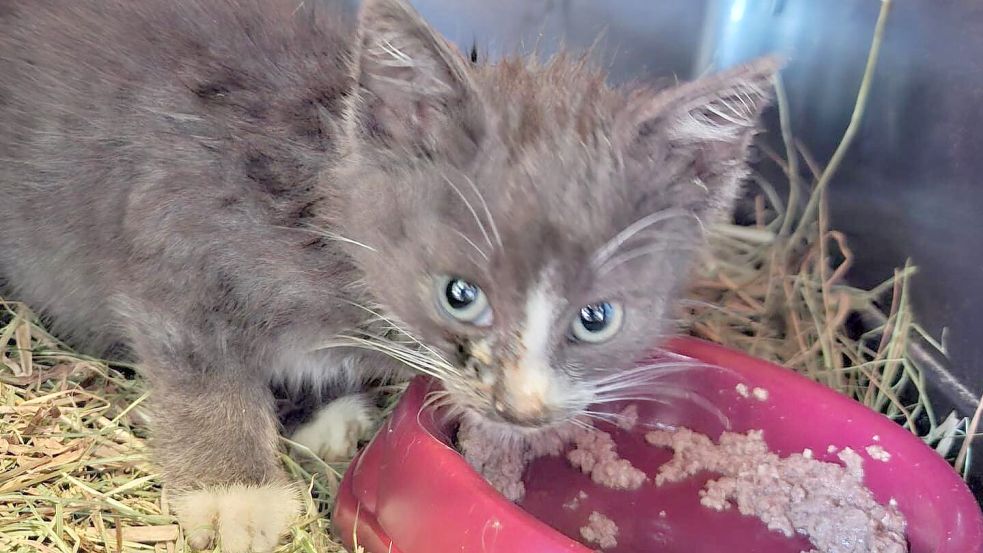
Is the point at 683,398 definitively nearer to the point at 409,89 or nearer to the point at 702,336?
the point at 702,336

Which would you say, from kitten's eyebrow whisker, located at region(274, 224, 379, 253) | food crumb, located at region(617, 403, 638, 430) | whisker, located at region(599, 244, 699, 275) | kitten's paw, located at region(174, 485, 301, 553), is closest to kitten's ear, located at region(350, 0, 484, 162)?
kitten's eyebrow whisker, located at region(274, 224, 379, 253)

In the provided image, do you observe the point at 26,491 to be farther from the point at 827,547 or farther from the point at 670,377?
the point at 827,547

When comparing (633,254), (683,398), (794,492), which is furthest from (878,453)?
(633,254)

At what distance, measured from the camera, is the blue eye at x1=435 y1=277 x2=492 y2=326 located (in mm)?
1740

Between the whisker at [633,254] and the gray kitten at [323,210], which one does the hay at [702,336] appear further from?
the whisker at [633,254]

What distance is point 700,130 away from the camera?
1774 mm

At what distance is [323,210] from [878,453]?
4.25ft

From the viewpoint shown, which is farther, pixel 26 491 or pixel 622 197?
pixel 26 491

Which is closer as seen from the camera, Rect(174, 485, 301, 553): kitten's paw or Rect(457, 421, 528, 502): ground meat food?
Rect(174, 485, 301, 553): kitten's paw

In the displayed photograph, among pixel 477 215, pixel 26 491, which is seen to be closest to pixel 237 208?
pixel 477 215

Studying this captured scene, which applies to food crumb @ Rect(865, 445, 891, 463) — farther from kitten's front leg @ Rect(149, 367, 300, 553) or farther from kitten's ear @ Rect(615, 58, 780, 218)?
kitten's front leg @ Rect(149, 367, 300, 553)

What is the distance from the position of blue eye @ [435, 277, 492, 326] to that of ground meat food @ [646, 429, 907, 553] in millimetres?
734

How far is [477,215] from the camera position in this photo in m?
1.69

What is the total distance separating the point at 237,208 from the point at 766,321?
65.1 inches
